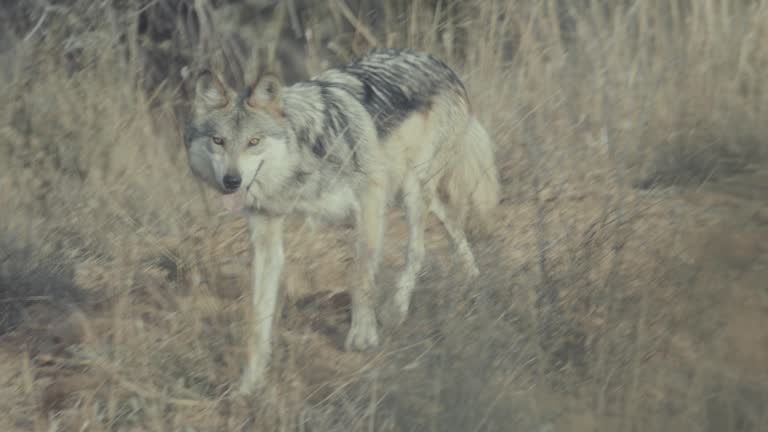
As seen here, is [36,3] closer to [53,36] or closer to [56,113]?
[53,36]

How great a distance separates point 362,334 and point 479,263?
834mm

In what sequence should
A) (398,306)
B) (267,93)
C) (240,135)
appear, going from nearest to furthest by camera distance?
(398,306) → (240,135) → (267,93)

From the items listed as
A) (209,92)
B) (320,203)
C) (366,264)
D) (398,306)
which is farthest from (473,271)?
(209,92)

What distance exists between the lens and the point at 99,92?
7.16 meters

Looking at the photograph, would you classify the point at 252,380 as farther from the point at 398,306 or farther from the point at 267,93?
the point at 267,93

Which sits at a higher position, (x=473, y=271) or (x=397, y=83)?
(x=397, y=83)

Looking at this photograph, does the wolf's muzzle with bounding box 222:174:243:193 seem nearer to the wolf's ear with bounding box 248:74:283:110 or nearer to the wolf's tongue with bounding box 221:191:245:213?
the wolf's tongue with bounding box 221:191:245:213

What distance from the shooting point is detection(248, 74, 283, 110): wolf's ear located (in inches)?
192

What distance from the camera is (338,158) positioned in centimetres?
508

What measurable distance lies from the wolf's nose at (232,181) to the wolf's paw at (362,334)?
2.35 ft

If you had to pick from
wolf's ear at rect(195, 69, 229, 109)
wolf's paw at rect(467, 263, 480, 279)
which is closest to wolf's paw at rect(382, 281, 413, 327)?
wolf's paw at rect(467, 263, 480, 279)

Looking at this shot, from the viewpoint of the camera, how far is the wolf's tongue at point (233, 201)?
4777 mm

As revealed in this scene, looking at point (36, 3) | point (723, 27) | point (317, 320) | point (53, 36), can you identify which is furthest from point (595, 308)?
point (36, 3)

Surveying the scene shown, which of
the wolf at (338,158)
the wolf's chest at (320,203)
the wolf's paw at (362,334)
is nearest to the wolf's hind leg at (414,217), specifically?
the wolf at (338,158)
